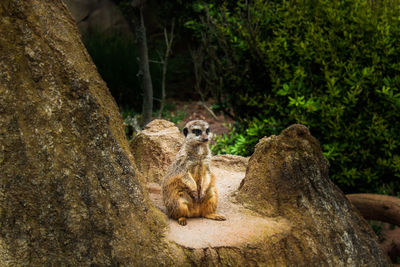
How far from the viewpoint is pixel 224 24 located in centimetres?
570

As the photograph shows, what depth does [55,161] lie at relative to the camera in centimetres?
261

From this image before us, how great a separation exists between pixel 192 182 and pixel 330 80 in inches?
93.0

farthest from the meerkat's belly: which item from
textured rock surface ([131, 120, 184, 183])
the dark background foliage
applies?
the dark background foliage

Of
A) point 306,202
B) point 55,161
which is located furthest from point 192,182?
point 55,161

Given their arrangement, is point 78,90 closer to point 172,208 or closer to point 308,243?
point 172,208

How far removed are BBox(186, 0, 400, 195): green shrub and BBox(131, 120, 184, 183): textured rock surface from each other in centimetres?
114

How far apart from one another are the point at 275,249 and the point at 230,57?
3.29 meters

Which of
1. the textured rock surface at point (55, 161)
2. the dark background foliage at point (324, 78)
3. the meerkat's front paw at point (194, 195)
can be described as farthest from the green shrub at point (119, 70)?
the textured rock surface at point (55, 161)

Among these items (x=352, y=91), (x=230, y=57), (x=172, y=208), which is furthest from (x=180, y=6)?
(x=172, y=208)

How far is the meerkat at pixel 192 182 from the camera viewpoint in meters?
3.17

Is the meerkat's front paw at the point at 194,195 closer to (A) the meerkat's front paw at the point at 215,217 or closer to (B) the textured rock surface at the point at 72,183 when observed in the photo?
(A) the meerkat's front paw at the point at 215,217

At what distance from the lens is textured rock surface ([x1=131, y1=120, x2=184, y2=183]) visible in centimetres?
427

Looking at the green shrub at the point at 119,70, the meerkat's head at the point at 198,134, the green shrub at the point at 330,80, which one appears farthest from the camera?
the green shrub at the point at 119,70

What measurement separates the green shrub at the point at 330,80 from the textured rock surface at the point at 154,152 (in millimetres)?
1140
